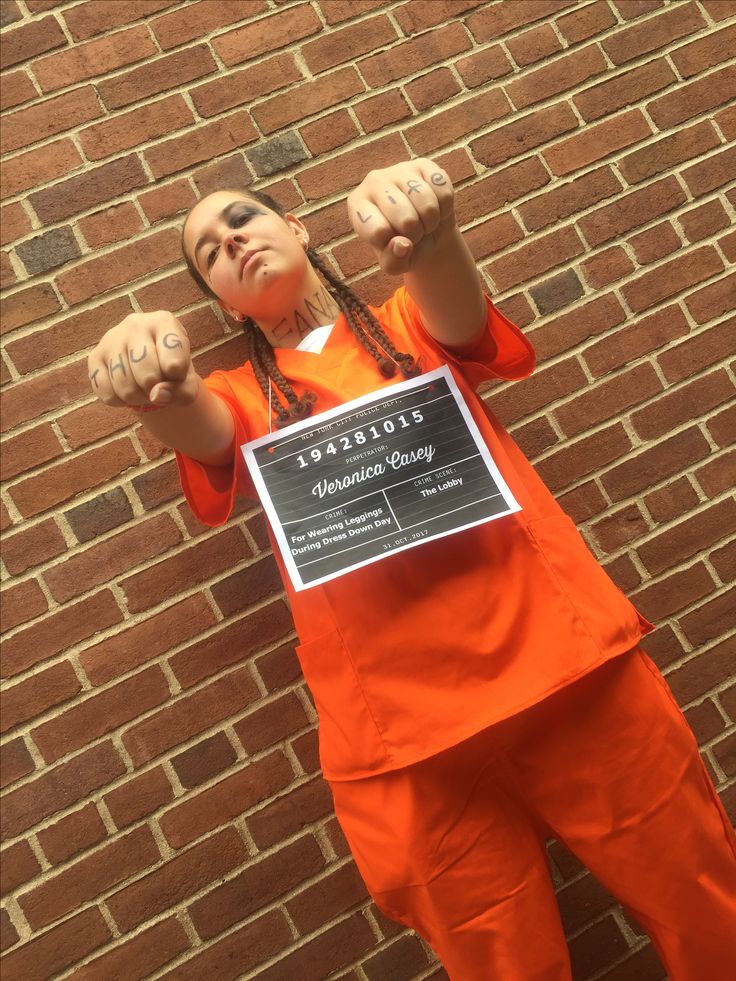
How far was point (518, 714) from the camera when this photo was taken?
3.25 ft

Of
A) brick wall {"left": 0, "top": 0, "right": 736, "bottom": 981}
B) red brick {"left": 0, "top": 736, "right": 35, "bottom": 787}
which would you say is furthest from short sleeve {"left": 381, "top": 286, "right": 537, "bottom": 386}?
red brick {"left": 0, "top": 736, "right": 35, "bottom": 787}

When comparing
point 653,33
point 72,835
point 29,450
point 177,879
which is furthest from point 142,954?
point 653,33

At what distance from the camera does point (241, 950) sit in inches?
52.2

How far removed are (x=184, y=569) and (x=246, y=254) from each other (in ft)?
1.90

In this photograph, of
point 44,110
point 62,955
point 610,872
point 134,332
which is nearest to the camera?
point 134,332

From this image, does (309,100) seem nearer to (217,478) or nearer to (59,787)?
(217,478)

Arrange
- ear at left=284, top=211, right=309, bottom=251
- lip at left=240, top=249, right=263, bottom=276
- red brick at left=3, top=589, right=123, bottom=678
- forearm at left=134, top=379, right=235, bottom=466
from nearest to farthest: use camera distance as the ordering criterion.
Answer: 1. forearm at left=134, top=379, right=235, bottom=466
2. lip at left=240, top=249, right=263, bottom=276
3. ear at left=284, top=211, right=309, bottom=251
4. red brick at left=3, top=589, right=123, bottom=678

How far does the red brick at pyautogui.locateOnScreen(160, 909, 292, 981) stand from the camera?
132 centimetres

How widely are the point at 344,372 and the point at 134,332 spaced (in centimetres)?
32

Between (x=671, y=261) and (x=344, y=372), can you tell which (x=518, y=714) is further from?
(x=671, y=261)

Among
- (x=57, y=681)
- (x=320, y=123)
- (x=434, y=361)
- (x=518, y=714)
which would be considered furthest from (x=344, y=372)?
(x=57, y=681)

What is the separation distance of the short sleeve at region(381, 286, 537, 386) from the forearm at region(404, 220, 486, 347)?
2 cm

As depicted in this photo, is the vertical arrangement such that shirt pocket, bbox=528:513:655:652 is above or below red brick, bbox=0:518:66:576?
below

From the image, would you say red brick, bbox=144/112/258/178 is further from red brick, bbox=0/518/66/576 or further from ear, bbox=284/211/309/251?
red brick, bbox=0/518/66/576
